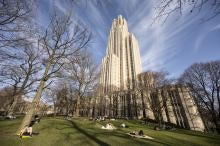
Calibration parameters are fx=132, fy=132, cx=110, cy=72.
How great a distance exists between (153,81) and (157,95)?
3.72m

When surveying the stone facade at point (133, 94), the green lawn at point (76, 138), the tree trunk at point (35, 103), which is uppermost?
the stone facade at point (133, 94)

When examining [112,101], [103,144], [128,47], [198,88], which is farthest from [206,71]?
[128,47]

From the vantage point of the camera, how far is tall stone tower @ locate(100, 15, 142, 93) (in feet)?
330

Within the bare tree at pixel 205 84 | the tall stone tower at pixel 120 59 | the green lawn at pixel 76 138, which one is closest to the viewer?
the green lawn at pixel 76 138

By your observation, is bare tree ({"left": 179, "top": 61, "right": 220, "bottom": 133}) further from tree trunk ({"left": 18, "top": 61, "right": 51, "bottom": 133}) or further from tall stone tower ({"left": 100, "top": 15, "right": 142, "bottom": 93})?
tall stone tower ({"left": 100, "top": 15, "right": 142, "bottom": 93})

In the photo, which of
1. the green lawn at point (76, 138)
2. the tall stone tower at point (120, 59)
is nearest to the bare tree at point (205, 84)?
the green lawn at point (76, 138)

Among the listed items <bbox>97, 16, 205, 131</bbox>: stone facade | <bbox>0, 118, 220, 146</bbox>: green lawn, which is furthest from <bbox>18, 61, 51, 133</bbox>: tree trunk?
<bbox>97, 16, 205, 131</bbox>: stone facade

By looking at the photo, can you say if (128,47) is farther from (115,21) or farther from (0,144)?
(0,144)

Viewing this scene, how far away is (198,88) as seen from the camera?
2772cm

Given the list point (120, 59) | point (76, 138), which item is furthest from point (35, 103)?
point (120, 59)

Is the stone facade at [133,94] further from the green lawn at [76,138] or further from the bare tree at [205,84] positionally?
the green lawn at [76,138]

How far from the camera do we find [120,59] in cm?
11544

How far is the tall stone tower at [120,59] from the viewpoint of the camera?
101 meters

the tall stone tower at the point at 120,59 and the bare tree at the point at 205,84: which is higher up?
the tall stone tower at the point at 120,59
